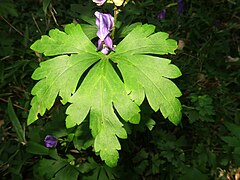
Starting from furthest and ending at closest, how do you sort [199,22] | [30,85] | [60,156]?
[199,22] < [30,85] < [60,156]

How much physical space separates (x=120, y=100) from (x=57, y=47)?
0.40 metres

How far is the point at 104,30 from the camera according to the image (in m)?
1.48

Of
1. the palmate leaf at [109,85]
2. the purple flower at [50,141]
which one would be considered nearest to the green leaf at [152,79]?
the palmate leaf at [109,85]

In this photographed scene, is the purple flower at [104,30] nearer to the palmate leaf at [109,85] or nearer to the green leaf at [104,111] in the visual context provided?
the palmate leaf at [109,85]

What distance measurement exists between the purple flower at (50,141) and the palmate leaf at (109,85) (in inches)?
21.3

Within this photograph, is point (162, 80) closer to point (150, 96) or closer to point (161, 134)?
point (150, 96)

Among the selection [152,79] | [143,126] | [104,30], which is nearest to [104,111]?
[152,79]

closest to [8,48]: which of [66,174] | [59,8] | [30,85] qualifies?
[30,85]

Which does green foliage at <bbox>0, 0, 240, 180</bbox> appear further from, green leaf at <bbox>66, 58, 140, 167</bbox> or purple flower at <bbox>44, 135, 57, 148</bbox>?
green leaf at <bbox>66, 58, 140, 167</bbox>

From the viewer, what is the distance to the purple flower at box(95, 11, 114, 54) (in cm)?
147

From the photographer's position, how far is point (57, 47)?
1529mm

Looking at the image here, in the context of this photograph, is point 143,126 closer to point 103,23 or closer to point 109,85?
point 109,85

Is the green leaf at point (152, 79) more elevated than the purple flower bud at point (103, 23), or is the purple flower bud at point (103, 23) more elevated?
the purple flower bud at point (103, 23)

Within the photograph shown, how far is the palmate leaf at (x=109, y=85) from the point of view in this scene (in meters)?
1.39
